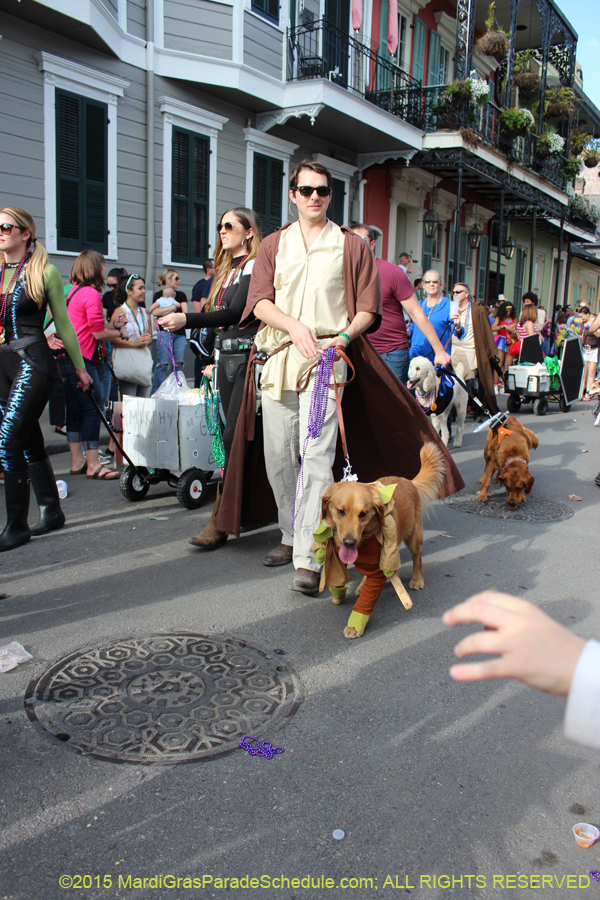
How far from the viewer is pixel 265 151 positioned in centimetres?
1466

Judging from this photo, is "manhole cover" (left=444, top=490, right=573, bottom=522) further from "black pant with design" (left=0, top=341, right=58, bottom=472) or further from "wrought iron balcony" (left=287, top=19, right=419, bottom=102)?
"wrought iron balcony" (left=287, top=19, right=419, bottom=102)

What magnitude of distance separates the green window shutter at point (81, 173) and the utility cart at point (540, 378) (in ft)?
26.0

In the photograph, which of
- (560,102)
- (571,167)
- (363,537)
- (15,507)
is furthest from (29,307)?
(571,167)

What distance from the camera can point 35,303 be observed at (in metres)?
4.48

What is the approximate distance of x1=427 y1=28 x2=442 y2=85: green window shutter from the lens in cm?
2089

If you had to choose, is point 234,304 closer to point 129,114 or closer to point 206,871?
point 206,871

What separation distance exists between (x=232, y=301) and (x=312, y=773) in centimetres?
309

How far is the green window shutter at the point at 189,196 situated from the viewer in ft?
41.6

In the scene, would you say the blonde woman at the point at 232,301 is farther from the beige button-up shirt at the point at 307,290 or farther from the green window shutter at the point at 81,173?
the green window shutter at the point at 81,173

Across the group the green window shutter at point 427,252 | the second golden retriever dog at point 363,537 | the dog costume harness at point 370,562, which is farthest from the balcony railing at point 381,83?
the dog costume harness at point 370,562

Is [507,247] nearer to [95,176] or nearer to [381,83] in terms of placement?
[381,83]

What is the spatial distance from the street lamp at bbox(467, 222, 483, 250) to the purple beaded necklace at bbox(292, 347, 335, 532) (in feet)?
65.7

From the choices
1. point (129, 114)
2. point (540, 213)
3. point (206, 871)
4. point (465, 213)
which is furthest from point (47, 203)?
point (540, 213)

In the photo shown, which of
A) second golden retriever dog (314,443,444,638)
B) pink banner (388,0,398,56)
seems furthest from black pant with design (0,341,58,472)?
pink banner (388,0,398,56)
